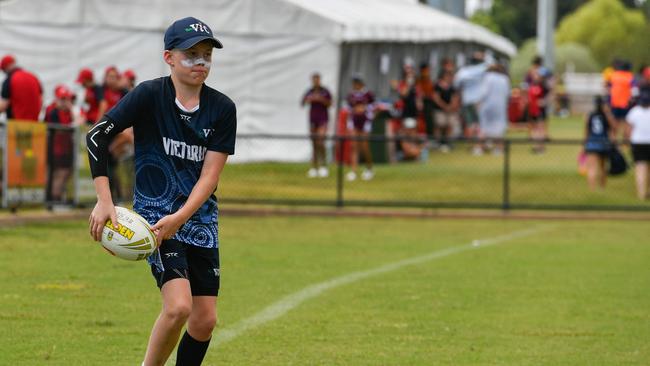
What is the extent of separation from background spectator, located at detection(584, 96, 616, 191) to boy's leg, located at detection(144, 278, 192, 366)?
59.5ft

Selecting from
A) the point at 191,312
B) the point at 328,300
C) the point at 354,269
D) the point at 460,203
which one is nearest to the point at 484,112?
the point at 460,203

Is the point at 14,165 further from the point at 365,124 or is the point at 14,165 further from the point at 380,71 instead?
the point at 380,71

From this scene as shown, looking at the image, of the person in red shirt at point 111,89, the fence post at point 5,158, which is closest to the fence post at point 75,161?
the fence post at point 5,158

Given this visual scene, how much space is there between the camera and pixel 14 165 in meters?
17.9

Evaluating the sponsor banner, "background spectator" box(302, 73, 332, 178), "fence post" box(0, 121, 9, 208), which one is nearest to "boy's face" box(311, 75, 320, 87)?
"background spectator" box(302, 73, 332, 178)

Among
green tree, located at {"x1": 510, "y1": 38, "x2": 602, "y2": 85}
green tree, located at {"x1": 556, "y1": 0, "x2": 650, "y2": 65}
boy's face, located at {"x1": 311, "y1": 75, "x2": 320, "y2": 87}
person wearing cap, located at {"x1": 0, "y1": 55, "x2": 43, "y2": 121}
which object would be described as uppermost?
green tree, located at {"x1": 556, "y1": 0, "x2": 650, "y2": 65}

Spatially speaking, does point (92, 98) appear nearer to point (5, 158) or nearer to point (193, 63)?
point (5, 158)

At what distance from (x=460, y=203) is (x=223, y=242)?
6.53m

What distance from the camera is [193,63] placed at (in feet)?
22.8

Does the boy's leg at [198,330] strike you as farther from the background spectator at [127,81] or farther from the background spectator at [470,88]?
the background spectator at [470,88]

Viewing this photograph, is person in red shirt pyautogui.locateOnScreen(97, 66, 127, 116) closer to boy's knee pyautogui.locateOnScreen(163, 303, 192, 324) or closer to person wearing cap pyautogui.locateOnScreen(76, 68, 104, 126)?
person wearing cap pyautogui.locateOnScreen(76, 68, 104, 126)

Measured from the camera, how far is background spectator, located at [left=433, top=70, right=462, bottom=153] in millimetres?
33656

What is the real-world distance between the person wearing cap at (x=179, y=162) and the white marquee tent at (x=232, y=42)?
21049 mm

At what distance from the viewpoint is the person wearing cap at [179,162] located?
6.92 m
